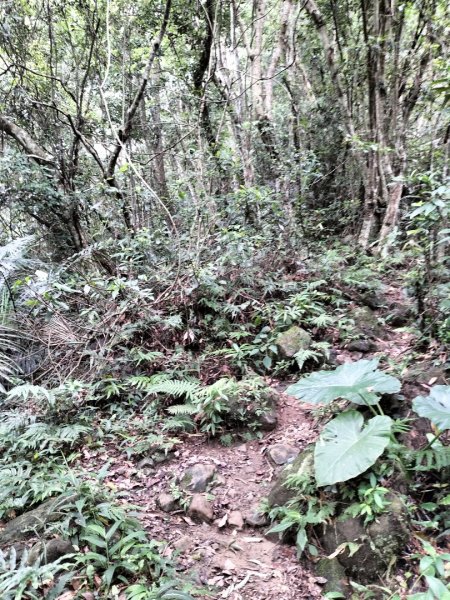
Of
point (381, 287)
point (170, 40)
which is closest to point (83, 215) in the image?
point (170, 40)

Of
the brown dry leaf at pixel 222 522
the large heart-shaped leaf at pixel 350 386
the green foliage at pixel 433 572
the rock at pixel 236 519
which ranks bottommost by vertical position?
the rock at pixel 236 519

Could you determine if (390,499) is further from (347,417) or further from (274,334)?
(274,334)

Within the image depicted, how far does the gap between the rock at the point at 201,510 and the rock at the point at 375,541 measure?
94cm

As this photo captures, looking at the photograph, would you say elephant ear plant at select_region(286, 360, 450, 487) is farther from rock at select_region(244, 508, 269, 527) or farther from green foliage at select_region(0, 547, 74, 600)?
green foliage at select_region(0, 547, 74, 600)

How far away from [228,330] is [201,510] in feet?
7.39

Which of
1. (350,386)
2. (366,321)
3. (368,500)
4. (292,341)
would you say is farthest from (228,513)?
(366,321)

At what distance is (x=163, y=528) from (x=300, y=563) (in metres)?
0.99

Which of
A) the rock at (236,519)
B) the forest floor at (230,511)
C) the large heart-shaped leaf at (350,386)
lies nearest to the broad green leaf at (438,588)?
the forest floor at (230,511)

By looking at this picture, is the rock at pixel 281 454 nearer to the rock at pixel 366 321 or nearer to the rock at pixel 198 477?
the rock at pixel 198 477

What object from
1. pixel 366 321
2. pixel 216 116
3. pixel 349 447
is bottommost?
pixel 366 321

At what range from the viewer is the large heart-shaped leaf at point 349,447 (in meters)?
2.40

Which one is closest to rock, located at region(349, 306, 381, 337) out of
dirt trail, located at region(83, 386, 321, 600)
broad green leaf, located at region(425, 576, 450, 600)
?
dirt trail, located at region(83, 386, 321, 600)

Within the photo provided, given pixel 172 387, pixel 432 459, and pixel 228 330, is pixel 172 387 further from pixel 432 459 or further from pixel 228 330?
pixel 432 459

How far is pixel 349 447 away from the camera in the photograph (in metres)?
2.56
